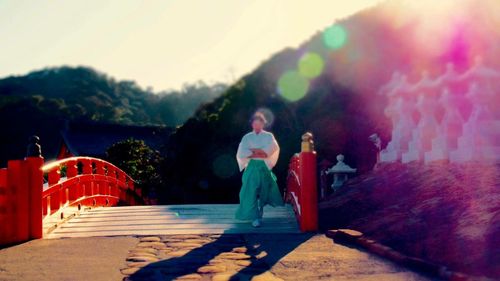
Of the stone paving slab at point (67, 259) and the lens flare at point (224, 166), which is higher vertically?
the lens flare at point (224, 166)

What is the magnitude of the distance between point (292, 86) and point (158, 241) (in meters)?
14.3

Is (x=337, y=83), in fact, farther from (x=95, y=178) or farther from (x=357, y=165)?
(x=95, y=178)

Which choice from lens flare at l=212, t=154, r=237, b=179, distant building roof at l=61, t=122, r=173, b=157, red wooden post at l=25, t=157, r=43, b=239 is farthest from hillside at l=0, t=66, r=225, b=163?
red wooden post at l=25, t=157, r=43, b=239

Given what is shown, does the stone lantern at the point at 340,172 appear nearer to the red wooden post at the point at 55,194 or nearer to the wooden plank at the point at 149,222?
the wooden plank at the point at 149,222

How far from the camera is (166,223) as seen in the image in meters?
7.59

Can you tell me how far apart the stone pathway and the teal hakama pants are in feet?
3.05

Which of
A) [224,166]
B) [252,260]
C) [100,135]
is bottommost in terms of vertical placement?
[252,260]

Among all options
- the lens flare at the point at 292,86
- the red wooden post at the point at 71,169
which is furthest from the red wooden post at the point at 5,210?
the lens flare at the point at 292,86

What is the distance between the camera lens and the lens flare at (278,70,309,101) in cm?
1925

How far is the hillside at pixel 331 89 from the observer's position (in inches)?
599

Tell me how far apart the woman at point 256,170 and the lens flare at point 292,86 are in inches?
462

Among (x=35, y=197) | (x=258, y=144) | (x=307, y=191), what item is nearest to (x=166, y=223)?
(x=258, y=144)

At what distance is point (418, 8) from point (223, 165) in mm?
8475

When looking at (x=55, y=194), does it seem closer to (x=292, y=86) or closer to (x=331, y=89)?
(x=331, y=89)
